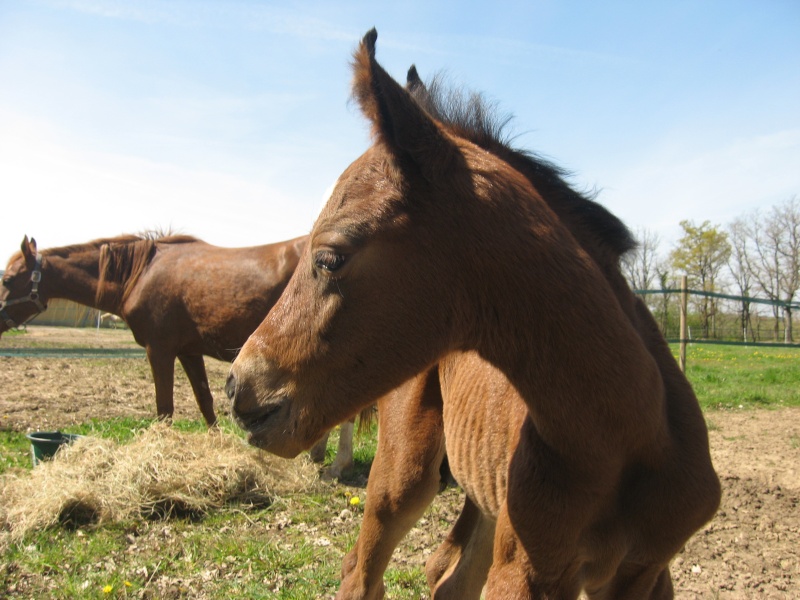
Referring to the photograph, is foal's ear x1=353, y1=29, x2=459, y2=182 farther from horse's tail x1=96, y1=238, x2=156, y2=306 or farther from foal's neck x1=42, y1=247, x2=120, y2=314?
foal's neck x1=42, y1=247, x2=120, y2=314

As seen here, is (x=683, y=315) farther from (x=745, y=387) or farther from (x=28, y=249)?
(x=28, y=249)

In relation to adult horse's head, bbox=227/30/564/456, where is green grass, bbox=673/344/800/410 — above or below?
below

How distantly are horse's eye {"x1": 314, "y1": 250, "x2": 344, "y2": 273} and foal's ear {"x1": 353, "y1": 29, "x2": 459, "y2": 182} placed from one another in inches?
14.7

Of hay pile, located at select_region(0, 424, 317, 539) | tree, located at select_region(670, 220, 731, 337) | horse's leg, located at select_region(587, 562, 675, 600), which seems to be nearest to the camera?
horse's leg, located at select_region(587, 562, 675, 600)

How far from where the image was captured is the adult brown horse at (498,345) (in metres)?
1.79

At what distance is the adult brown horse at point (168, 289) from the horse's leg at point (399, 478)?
3112mm

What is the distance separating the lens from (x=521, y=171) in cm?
215

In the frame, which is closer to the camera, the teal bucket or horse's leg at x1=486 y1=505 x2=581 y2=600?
horse's leg at x1=486 y1=505 x2=581 y2=600

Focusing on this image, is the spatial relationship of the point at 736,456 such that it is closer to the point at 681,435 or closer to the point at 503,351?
the point at 681,435

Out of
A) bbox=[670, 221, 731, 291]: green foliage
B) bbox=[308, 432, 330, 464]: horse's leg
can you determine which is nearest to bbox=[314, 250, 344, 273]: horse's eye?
bbox=[308, 432, 330, 464]: horse's leg

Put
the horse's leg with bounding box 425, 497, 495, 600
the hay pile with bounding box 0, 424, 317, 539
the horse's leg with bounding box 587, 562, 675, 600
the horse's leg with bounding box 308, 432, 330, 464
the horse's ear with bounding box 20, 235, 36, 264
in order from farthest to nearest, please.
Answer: the horse's ear with bounding box 20, 235, 36, 264 < the horse's leg with bounding box 308, 432, 330, 464 < the hay pile with bounding box 0, 424, 317, 539 < the horse's leg with bounding box 425, 497, 495, 600 < the horse's leg with bounding box 587, 562, 675, 600

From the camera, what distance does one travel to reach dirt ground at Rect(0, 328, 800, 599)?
3867 mm

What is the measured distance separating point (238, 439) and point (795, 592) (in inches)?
188

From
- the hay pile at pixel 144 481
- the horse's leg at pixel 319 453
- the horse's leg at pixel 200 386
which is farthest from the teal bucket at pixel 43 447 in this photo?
the horse's leg at pixel 319 453
